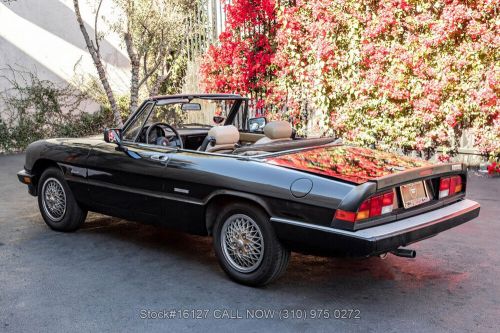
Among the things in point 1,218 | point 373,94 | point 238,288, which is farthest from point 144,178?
point 373,94

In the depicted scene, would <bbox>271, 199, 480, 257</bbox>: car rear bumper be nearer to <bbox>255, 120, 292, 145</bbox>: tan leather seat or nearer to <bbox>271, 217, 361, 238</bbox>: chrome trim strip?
<bbox>271, 217, 361, 238</bbox>: chrome trim strip

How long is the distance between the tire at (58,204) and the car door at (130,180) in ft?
1.37

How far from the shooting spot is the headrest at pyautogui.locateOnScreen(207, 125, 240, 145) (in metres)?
4.84

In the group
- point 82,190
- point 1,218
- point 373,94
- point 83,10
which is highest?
point 83,10

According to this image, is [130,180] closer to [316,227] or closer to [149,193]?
[149,193]

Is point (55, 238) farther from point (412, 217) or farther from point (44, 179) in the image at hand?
point (412, 217)

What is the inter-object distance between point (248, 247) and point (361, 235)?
935 millimetres

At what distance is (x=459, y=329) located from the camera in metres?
3.60

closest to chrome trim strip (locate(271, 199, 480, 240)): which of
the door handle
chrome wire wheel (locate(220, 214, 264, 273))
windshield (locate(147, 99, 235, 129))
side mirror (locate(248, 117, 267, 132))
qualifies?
chrome wire wheel (locate(220, 214, 264, 273))

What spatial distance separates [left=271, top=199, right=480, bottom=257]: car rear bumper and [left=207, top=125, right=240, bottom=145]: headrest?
3.51 ft

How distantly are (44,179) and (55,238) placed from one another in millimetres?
628

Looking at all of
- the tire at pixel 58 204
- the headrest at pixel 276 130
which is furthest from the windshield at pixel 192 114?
the headrest at pixel 276 130

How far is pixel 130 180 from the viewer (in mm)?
5066

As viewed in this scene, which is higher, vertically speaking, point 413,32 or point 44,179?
point 413,32
